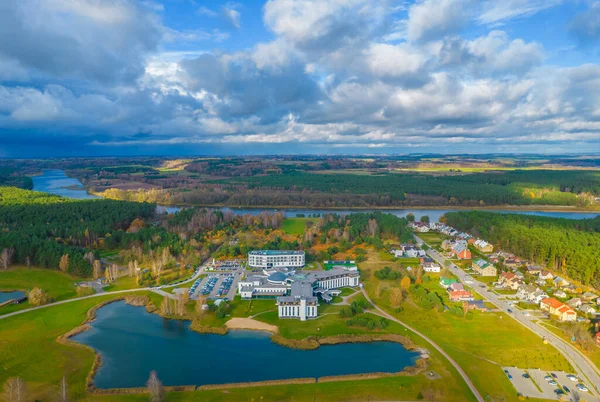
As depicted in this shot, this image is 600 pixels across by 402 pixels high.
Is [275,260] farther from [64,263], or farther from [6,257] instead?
[6,257]

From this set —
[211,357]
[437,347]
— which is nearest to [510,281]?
[437,347]

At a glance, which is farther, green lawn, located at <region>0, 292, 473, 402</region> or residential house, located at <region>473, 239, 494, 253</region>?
residential house, located at <region>473, 239, 494, 253</region>

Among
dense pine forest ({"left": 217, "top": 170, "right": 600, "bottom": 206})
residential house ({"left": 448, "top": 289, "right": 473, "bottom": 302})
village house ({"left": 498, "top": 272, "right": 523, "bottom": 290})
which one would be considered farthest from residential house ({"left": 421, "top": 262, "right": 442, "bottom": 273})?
dense pine forest ({"left": 217, "top": 170, "right": 600, "bottom": 206})

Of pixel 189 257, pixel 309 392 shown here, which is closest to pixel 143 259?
pixel 189 257

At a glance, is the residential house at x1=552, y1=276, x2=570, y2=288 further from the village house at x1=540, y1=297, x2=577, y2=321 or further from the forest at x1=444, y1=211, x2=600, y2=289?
the village house at x1=540, y1=297, x2=577, y2=321

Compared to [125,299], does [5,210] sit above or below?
above

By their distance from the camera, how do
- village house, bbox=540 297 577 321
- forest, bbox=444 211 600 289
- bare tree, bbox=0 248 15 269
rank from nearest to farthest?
1. village house, bbox=540 297 577 321
2. forest, bbox=444 211 600 289
3. bare tree, bbox=0 248 15 269

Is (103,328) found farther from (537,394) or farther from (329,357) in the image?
(537,394)
